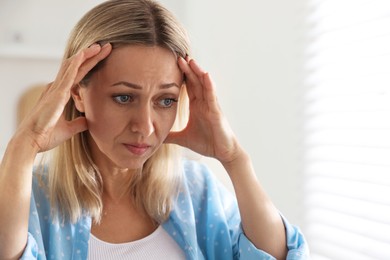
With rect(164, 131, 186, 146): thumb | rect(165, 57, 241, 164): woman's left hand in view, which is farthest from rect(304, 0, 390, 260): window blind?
rect(164, 131, 186, 146): thumb

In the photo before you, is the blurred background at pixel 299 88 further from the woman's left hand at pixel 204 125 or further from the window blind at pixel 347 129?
the woman's left hand at pixel 204 125

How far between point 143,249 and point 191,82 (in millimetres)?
377

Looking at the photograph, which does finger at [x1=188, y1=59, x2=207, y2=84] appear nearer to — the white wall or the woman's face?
the woman's face

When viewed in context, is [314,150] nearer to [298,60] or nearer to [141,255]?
[298,60]

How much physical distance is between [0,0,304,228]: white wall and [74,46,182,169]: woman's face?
2.49ft

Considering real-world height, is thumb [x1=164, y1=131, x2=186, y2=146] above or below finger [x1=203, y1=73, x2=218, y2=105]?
below

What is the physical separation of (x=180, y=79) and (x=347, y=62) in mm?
573

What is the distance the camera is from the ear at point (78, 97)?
4.32 ft

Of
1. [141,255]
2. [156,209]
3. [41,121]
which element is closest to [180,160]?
[156,209]

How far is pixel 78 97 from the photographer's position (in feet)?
4.36

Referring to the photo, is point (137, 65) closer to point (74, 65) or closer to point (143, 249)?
point (74, 65)

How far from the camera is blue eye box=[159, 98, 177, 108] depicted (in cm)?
128

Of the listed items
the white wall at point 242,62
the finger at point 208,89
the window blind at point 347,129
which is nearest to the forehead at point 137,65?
the finger at point 208,89

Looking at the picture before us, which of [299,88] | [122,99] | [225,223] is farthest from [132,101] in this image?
[299,88]
